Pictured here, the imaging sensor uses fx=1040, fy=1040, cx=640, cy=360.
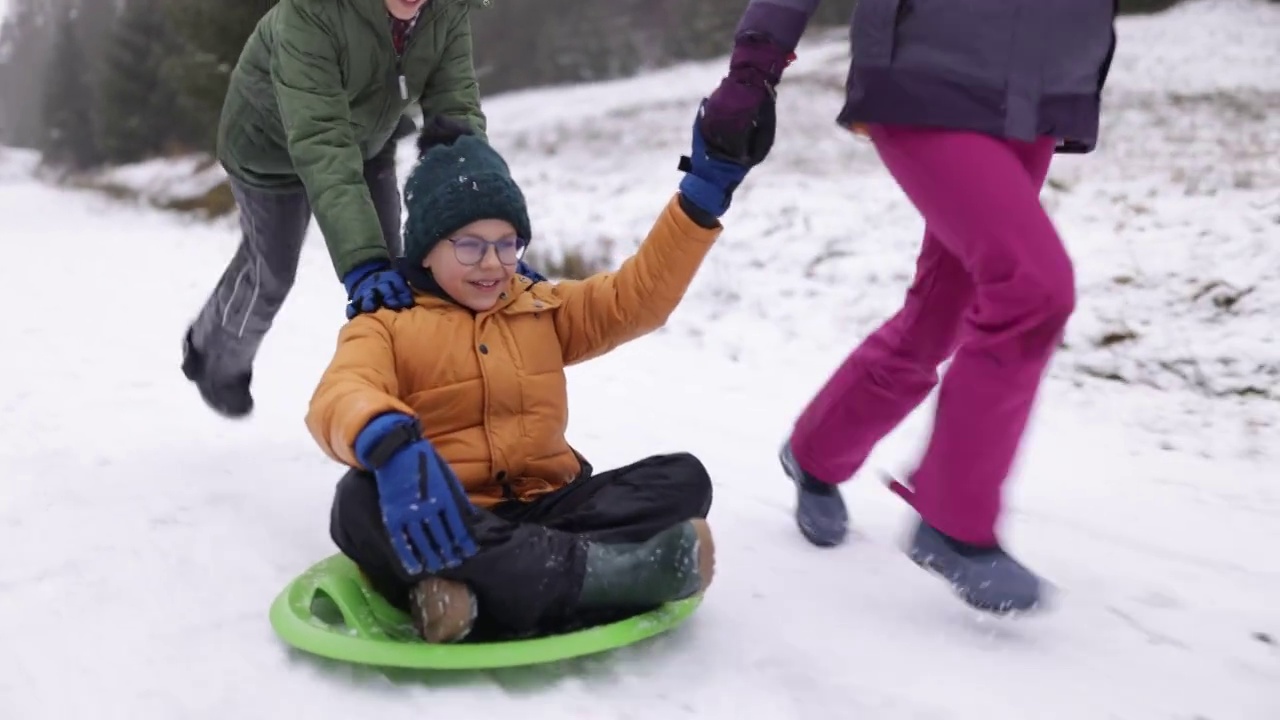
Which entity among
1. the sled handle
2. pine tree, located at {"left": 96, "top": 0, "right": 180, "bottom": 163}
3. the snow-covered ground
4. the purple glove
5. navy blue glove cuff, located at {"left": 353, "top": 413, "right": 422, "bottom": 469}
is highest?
the purple glove

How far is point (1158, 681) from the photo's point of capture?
1936 mm

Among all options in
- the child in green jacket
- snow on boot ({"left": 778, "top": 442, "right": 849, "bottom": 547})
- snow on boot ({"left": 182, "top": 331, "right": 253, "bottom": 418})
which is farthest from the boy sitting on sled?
snow on boot ({"left": 182, "top": 331, "right": 253, "bottom": 418})

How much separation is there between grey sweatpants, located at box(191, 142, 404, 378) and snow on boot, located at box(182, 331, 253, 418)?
3cm

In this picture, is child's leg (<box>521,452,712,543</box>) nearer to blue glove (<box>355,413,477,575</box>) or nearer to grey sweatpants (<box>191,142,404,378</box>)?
blue glove (<box>355,413,477,575</box>)

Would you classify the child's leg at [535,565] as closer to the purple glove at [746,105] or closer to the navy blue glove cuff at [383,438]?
the navy blue glove cuff at [383,438]

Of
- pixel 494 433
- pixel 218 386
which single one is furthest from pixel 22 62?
pixel 494 433

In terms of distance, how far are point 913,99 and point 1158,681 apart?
3.96 ft

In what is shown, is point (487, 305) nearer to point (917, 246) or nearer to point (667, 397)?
point (667, 397)

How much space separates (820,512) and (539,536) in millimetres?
915

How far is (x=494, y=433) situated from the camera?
225cm

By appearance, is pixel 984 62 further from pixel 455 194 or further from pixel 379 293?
pixel 379 293

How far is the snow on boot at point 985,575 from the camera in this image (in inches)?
80.3

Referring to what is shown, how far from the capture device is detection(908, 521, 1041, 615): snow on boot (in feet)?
6.69

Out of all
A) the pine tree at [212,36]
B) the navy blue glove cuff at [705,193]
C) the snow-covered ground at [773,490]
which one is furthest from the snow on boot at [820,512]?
the pine tree at [212,36]
